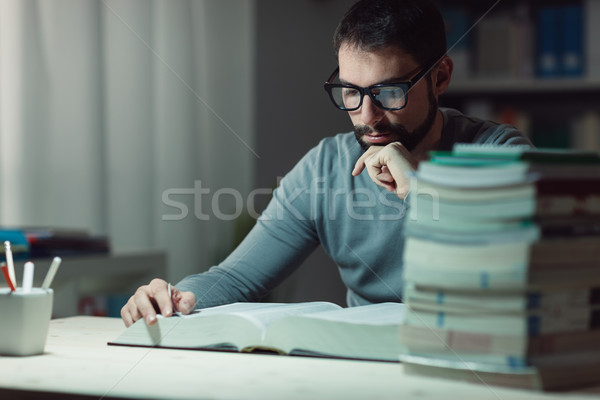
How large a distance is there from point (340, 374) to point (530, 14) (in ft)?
6.76

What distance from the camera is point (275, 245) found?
138 centimetres

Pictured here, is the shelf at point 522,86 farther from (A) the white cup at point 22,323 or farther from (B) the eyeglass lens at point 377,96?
(A) the white cup at point 22,323

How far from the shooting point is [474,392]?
0.57 meters

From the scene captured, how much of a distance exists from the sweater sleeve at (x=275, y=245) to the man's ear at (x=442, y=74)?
28cm

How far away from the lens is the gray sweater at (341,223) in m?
1.36

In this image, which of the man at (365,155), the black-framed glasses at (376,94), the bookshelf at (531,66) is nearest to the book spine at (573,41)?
the bookshelf at (531,66)

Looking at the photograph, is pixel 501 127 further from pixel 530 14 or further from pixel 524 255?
pixel 530 14

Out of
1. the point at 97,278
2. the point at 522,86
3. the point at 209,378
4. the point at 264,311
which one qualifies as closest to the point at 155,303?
the point at 264,311

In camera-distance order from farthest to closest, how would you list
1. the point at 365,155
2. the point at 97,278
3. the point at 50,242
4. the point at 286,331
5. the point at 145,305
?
the point at 97,278
the point at 50,242
the point at 365,155
the point at 145,305
the point at 286,331

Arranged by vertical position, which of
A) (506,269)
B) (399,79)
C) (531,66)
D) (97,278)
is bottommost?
(97,278)

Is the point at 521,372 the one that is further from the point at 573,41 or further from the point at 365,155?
the point at 573,41

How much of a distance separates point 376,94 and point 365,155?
127mm

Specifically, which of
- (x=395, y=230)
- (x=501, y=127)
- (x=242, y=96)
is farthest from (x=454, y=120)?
(x=242, y=96)

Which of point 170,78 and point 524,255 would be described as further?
point 170,78
